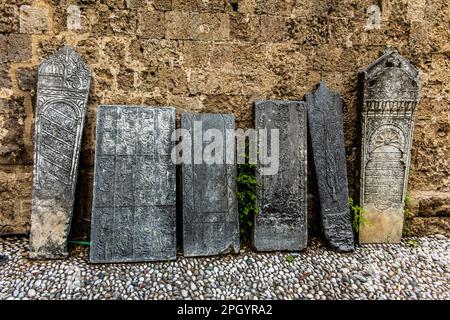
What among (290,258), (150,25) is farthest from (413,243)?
(150,25)

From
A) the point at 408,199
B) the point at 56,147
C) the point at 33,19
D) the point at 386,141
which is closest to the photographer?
the point at 56,147

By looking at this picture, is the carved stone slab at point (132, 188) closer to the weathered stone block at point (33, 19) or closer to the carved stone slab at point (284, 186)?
the carved stone slab at point (284, 186)

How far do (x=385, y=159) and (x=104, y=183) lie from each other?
8.36 ft

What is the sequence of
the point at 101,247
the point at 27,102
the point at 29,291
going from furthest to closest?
the point at 27,102, the point at 101,247, the point at 29,291

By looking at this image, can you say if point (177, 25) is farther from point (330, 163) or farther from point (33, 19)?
point (330, 163)

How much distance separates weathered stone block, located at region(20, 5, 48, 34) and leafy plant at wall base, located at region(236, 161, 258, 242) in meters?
2.12

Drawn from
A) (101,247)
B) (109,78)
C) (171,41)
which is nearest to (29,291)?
(101,247)

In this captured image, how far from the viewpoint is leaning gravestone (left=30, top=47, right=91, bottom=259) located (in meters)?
2.47

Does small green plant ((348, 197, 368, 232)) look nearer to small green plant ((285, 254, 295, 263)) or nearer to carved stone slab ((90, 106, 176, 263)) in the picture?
small green plant ((285, 254, 295, 263))

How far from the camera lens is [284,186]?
2.76 meters

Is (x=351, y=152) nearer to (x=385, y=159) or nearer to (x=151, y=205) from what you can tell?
(x=385, y=159)

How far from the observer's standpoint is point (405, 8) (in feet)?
9.73

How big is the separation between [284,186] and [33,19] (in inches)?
104

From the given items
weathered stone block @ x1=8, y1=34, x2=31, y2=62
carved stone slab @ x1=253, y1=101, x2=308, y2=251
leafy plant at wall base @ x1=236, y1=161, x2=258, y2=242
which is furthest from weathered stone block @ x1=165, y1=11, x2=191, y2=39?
leafy plant at wall base @ x1=236, y1=161, x2=258, y2=242
